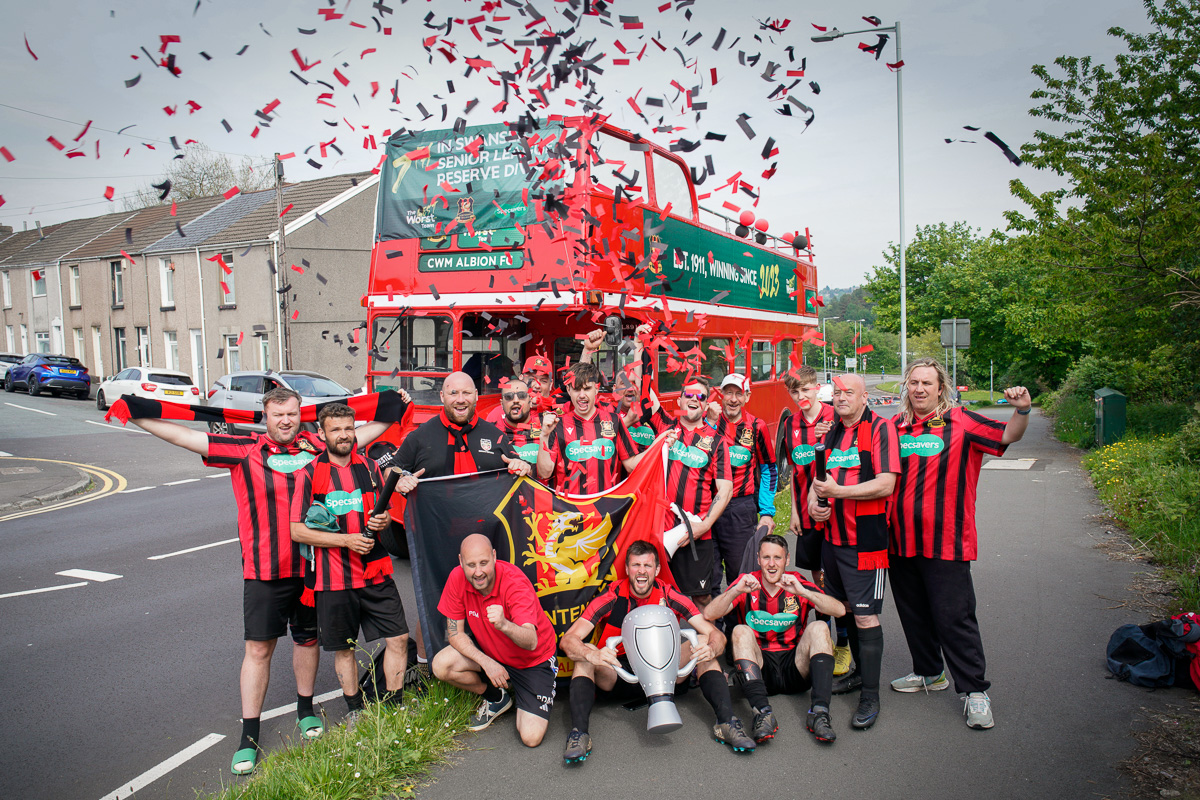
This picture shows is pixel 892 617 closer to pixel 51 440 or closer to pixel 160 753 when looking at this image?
pixel 160 753

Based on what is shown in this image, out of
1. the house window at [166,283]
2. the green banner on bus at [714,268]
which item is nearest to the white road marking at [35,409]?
the house window at [166,283]

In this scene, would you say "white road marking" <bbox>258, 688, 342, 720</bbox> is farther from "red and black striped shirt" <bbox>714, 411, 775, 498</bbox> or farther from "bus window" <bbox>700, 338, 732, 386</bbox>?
"bus window" <bbox>700, 338, 732, 386</bbox>

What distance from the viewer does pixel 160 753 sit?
4.31 metres

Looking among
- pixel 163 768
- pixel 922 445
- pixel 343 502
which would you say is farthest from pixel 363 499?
pixel 922 445

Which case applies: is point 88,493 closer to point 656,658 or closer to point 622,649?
point 622,649

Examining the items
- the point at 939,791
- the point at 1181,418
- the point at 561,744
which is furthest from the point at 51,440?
the point at 1181,418

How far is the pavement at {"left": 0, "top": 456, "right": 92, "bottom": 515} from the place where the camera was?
484 inches

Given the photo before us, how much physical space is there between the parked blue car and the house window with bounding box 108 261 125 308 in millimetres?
3738

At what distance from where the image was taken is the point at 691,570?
5406mm

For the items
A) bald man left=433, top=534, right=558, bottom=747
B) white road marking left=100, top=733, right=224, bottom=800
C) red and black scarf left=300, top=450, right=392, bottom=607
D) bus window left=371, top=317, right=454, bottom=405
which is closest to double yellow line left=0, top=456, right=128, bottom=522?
bus window left=371, top=317, right=454, bottom=405

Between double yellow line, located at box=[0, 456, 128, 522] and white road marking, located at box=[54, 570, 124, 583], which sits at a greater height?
double yellow line, located at box=[0, 456, 128, 522]

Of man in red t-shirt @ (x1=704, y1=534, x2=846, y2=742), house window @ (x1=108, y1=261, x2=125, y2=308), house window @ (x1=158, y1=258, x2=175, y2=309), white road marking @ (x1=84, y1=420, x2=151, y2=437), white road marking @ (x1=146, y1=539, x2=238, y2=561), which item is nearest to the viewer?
man in red t-shirt @ (x1=704, y1=534, x2=846, y2=742)

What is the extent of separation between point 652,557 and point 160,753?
288 cm

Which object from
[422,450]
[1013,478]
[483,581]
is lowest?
[1013,478]
